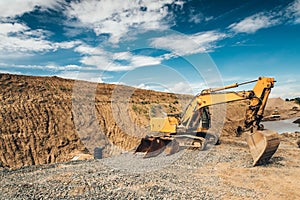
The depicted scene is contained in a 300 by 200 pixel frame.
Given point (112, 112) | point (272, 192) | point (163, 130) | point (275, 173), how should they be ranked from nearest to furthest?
point (272, 192) → point (275, 173) → point (163, 130) → point (112, 112)

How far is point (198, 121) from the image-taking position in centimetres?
1370

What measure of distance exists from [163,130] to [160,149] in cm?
113

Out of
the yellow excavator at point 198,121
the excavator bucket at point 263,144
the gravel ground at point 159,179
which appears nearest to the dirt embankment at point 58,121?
the gravel ground at point 159,179

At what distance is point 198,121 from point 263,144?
177 inches

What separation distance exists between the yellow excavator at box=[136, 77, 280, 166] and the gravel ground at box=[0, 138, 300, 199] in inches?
54.5

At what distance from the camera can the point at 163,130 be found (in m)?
14.0

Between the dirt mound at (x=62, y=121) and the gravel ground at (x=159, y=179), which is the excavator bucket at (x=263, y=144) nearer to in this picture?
the gravel ground at (x=159, y=179)

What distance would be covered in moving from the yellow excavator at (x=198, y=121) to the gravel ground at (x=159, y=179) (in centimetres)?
138

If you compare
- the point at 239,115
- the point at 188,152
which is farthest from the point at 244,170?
the point at 239,115

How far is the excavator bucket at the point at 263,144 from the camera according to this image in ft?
30.9

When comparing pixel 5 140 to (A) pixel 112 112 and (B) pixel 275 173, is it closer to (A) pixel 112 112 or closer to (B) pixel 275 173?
(A) pixel 112 112

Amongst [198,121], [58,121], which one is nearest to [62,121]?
[58,121]

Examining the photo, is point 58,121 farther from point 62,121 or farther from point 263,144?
point 263,144

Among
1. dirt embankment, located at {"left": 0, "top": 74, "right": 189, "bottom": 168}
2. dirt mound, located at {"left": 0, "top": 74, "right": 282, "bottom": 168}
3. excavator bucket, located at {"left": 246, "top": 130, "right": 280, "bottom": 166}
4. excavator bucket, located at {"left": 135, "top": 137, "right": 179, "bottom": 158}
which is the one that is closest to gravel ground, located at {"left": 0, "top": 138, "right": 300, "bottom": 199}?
excavator bucket, located at {"left": 246, "top": 130, "right": 280, "bottom": 166}
